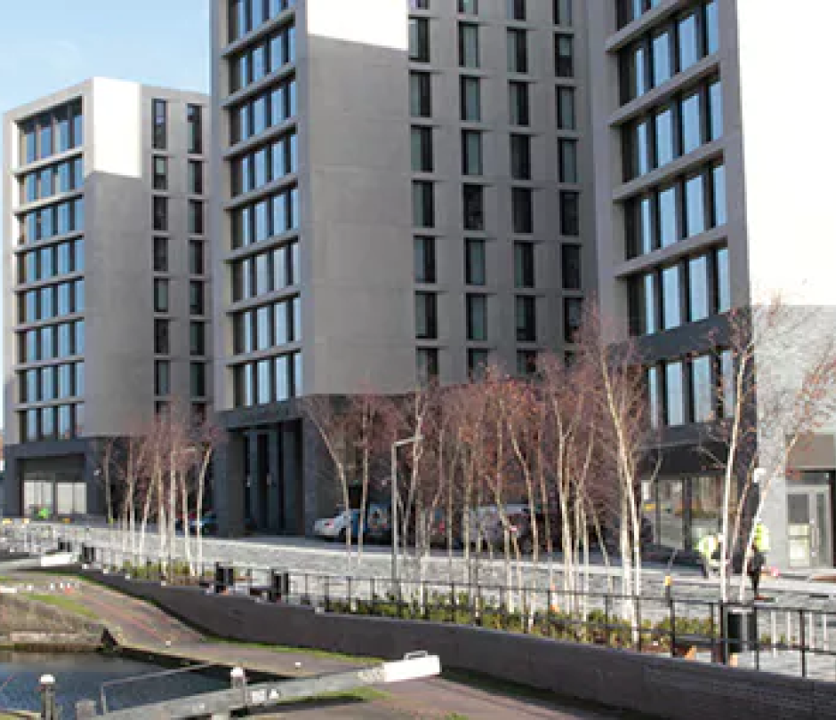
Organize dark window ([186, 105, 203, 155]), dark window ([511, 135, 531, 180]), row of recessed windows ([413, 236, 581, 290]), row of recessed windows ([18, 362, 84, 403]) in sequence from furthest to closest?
1. dark window ([186, 105, 203, 155])
2. row of recessed windows ([18, 362, 84, 403])
3. dark window ([511, 135, 531, 180])
4. row of recessed windows ([413, 236, 581, 290])

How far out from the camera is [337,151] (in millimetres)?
71562

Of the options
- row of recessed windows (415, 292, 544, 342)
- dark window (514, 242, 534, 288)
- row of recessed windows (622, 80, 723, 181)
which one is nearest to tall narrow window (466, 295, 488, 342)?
row of recessed windows (415, 292, 544, 342)

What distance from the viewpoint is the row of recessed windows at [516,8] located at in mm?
75312

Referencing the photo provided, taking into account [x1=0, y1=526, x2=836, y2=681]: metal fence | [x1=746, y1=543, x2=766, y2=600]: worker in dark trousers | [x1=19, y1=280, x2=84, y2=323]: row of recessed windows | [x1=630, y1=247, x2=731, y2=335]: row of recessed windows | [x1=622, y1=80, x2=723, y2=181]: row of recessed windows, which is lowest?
[x1=0, y1=526, x2=836, y2=681]: metal fence

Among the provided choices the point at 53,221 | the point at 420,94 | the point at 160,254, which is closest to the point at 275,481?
the point at 420,94

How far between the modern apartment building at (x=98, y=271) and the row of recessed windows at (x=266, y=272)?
22.6 m

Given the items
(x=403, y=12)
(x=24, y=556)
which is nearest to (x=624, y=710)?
(x=24, y=556)

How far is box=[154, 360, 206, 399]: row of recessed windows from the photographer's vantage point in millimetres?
103062

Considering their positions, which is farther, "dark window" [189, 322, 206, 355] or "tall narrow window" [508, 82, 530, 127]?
"dark window" [189, 322, 206, 355]

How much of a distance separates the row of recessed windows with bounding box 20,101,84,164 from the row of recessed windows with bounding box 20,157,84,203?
111 cm

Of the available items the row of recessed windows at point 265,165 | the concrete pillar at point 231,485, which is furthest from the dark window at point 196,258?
the concrete pillar at point 231,485

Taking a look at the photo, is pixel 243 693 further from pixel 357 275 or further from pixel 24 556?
pixel 357 275

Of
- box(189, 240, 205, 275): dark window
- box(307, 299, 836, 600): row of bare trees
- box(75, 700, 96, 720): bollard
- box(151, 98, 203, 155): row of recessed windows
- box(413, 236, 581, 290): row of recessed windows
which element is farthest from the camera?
box(189, 240, 205, 275): dark window

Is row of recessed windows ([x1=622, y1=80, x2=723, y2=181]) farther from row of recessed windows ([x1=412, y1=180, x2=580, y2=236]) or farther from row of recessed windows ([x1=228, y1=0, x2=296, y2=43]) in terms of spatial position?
row of recessed windows ([x1=228, y1=0, x2=296, y2=43])
